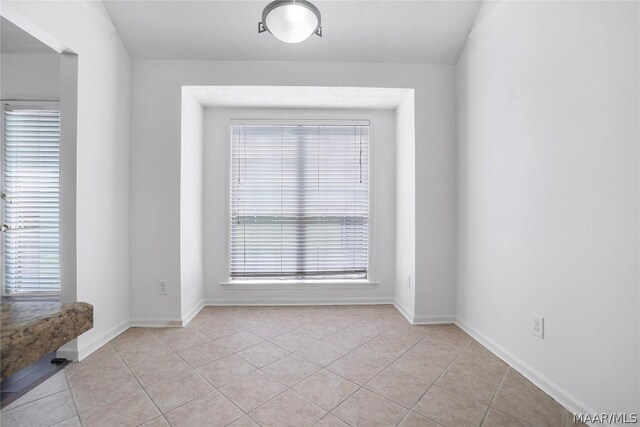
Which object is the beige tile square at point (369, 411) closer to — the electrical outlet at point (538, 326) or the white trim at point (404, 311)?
the electrical outlet at point (538, 326)

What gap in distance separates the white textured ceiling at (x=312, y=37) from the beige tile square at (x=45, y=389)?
2538 millimetres

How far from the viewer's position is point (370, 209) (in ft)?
9.90

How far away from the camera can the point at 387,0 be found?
2129 millimetres

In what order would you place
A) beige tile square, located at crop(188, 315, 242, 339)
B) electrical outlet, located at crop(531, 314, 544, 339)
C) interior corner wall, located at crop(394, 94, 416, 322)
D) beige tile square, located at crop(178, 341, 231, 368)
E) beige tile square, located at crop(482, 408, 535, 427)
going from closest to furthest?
beige tile square, located at crop(482, 408, 535, 427) < electrical outlet, located at crop(531, 314, 544, 339) < beige tile square, located at crop(178, 341, 231, 368) < beige tile square, located at crop(188, 315, 242, 339) < interior corner wall, located at crop(394, 94, 416, 322)

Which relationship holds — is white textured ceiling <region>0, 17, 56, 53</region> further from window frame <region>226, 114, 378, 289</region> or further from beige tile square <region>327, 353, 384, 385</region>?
beige tile square <region>327, 353, 384, 385</region>

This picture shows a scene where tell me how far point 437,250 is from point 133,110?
305 cm

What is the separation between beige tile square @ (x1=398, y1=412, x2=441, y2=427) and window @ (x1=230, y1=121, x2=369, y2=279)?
1731 mm

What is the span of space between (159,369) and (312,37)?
109 inches

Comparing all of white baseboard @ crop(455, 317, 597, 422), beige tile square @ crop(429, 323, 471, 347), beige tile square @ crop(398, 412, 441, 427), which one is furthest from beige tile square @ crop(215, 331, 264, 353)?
white baseboard @ crop(455, 317, 597, 422)

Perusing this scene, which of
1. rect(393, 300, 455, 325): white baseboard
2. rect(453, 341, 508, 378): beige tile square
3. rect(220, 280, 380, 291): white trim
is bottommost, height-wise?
rect(453, 341, 508, 378): beige tile square

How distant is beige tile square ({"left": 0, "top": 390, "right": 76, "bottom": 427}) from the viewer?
50.6 inches

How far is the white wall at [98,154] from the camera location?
5.93 feet

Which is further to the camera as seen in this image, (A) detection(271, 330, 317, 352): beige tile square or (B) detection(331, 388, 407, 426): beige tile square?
(A) detection(271, 330, 317, 352): beige tile square

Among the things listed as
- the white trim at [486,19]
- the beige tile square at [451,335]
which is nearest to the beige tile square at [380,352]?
the beige tile square at [451,335]
